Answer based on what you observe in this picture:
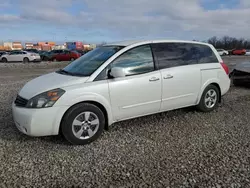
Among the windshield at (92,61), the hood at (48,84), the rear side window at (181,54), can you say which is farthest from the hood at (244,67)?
the hood at (48,84)

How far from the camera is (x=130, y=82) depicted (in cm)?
385

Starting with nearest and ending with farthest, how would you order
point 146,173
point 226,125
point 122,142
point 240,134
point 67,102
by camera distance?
point 146,173 < point 67,102 < point 122,142 < point 240,134 < point 226,125

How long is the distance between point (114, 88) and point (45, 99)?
109cm

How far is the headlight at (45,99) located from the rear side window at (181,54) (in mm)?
1958

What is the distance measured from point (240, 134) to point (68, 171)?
2.97 m

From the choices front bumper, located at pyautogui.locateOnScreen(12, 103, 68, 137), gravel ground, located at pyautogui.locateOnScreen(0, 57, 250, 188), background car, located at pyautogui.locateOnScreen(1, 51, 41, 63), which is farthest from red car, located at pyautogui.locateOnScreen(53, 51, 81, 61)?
front bumper, located at pyautogui.locateOnScreen(12, 103, 68, 137)

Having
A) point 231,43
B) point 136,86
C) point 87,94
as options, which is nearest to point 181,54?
point 136,86

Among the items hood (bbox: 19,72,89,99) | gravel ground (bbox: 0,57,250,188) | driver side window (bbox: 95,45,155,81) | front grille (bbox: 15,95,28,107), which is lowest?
gravel ground (bbox: 0,57,250,188)

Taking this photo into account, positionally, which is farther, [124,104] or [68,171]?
[124,104]

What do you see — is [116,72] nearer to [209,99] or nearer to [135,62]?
[135,62]

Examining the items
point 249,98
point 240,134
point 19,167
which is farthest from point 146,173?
point 249,98

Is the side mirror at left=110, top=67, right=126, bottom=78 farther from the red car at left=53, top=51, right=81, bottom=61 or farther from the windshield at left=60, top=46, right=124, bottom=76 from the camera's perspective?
the red car at left=53, top=51, right=81, bottom=61

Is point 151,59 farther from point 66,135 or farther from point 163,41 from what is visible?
point 66,135

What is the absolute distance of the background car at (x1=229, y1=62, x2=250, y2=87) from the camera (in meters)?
7.84
